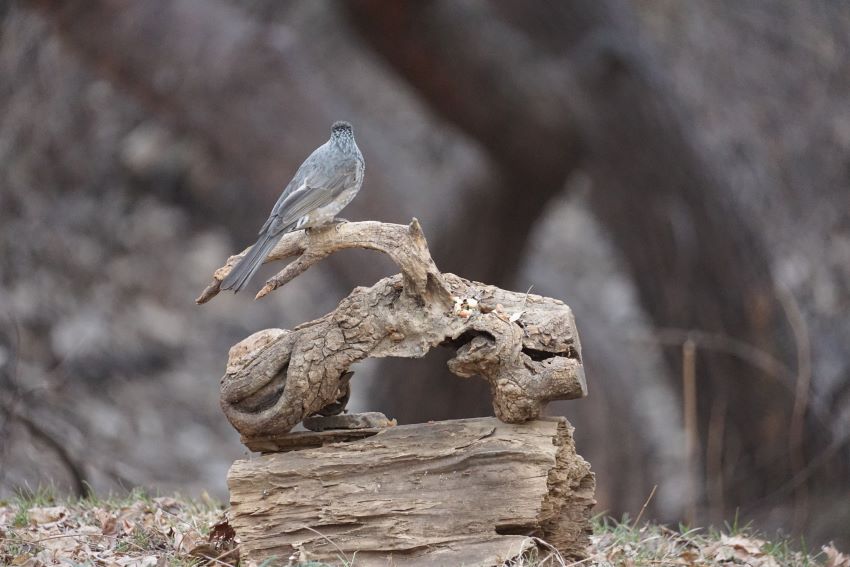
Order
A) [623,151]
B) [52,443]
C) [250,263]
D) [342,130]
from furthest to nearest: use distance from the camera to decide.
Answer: [623,151] → [52,443] → [342,130] → [250,263]

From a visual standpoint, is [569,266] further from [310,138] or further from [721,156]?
[310,138]

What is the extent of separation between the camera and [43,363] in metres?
8.05

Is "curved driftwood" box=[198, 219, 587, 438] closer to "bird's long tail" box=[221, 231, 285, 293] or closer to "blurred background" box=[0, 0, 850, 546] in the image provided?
"bird's long tail" box=[221, 231, 285, 293]

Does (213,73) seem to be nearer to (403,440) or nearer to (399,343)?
(399,343)

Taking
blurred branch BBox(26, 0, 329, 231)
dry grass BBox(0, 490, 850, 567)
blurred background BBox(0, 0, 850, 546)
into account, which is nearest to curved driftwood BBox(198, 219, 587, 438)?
dry grass BBox(0, 490, 850, 567)

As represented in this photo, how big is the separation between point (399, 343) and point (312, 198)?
561 millimetres

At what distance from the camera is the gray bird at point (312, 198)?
12.3 ft

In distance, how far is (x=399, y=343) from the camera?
3840 millimetres

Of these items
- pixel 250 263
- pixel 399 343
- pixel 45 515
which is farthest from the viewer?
pixel 45 515

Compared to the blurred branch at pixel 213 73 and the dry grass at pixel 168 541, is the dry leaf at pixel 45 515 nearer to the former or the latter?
the dry grass at pixel 168 541

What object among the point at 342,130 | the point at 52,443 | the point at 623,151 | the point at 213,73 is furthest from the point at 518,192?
the point at 342,130

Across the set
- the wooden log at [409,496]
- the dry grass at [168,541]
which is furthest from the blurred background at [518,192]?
the wooden log at [409,496]

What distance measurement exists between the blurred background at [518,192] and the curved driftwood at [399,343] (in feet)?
10.00

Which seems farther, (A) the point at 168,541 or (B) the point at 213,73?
(B) the point at 213,73
